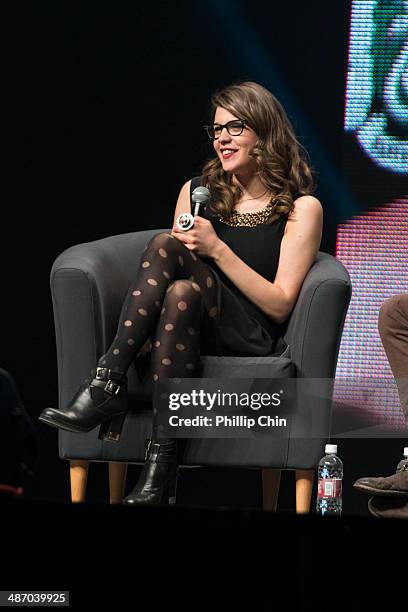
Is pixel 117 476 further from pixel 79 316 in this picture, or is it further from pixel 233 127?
pixel 233 127

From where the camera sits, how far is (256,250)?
287cm

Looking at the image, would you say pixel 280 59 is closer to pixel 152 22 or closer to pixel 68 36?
pixel 152 22

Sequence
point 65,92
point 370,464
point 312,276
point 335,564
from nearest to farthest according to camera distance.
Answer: point 335,564
point 312,276
point 370,464
point 65,92

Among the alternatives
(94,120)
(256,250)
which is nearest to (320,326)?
(256,250)

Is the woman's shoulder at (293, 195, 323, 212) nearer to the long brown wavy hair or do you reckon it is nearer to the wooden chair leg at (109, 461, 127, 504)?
the long brown wavy hair

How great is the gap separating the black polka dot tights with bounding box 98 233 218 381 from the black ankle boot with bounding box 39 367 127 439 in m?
0.04

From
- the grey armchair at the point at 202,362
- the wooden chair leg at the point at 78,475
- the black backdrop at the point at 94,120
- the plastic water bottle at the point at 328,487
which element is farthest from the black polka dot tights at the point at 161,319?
the black backdrop at the point at 94,120

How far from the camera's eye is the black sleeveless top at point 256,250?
2822 millimetres

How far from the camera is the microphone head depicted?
273 cm

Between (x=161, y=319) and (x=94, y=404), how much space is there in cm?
26

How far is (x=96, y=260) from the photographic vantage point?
2781mm

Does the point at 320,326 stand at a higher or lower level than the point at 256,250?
lower

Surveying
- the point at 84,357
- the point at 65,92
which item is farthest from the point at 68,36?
the point at 84,357

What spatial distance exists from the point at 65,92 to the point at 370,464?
1.74 meters
